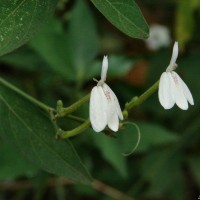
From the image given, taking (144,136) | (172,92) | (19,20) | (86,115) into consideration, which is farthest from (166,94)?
(144,136)

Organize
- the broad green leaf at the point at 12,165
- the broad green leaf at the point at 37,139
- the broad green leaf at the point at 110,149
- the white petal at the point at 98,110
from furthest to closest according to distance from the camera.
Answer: the broad green leaf at the point at 110,149, the broad green leaf at the point at 12,165, the broad green leaf at the point at 37,139, the white petal at the point at 98,110

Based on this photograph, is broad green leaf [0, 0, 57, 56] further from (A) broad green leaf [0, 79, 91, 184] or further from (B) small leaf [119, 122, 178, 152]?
(B) small leaf [119, 122, 178, 152]

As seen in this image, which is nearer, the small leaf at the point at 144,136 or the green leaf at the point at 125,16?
the green leaf at the point at 125,16

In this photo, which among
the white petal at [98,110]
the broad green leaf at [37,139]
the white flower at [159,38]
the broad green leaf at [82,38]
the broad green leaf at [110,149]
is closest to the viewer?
the white petal at [98,110]

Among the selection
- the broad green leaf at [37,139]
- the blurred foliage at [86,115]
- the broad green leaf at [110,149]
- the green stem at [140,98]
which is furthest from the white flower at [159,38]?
the green stem at [140,98]

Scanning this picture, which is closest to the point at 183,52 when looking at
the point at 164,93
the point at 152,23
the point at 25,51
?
the point at 152,23

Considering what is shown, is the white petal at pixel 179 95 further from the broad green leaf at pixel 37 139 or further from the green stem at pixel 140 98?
the broad green leaf at pixel 37 139

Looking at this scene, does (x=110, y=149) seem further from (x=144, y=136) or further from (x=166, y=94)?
(x=166, y=94)

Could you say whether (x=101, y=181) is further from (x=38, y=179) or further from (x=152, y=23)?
(x=152, y=23)
